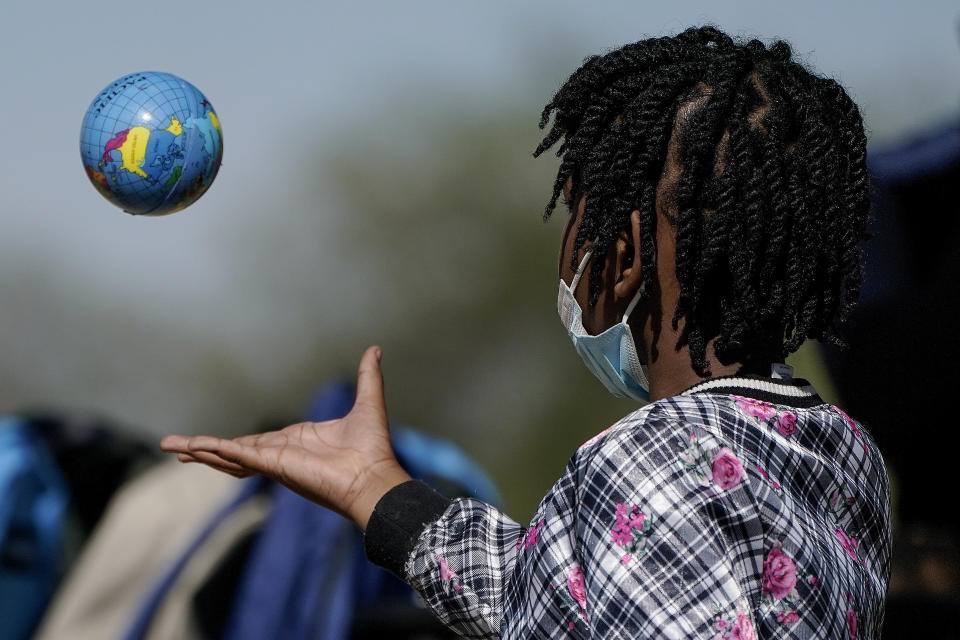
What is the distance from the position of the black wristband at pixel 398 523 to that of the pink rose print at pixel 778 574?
0.68m

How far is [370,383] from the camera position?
94.6 inches

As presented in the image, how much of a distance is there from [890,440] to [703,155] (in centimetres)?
273

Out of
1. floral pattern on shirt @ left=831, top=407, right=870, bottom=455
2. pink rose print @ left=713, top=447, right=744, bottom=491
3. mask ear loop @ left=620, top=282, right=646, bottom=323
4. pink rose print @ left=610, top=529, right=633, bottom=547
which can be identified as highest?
mask ear loop @ left=620, top=282, right=646, bottom=323

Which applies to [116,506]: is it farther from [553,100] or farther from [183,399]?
[183,399]

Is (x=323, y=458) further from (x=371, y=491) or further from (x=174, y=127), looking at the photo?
(x=174, y=127)

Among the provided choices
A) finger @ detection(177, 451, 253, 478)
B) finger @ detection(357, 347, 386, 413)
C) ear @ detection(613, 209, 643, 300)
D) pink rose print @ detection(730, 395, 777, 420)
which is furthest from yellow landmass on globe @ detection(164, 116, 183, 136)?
pink rose print @ detection(730, 395, 777, 420)

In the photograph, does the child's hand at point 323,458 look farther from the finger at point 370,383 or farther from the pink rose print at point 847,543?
the pink rose print at point 847,543

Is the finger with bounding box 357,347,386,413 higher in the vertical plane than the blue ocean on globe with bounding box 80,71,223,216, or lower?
lower

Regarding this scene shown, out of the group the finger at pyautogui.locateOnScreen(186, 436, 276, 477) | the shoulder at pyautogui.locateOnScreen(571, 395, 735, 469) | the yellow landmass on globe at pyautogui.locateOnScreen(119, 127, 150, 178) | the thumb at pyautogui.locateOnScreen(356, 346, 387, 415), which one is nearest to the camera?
the shoulder at pyautogui.locateOnScreen(571, 395, 735, 469)

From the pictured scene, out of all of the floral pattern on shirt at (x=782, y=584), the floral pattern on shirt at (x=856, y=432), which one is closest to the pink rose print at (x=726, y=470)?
the floral pattern on shirt at (x=782, y=584)

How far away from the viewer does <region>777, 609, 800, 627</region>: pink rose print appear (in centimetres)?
159

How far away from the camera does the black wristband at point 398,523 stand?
2086 mm

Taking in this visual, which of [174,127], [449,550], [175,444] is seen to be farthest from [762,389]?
[174,127]

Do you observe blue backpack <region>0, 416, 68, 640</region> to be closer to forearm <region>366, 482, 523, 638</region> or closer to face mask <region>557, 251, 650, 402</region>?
forearm <region>366, 482, 523, 638</region>
